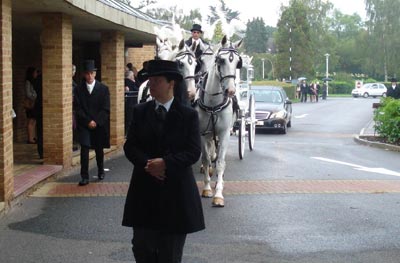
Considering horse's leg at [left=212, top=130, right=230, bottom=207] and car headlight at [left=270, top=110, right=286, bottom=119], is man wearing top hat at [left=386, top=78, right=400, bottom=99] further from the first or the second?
horse's leg at [left=212, top=130, right=230, bottom=207]

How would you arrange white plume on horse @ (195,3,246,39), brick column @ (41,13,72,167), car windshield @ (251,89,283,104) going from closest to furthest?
brick column @ (41,13,72,167), white plume on horse @ (195,3,246,39), car windshield @ (251,89,283,104)

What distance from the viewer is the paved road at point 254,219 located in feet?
23.7

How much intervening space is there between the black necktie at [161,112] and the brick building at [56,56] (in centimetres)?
442

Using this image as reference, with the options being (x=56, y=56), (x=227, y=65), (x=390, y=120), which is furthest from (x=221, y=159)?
(x=390, y=120)

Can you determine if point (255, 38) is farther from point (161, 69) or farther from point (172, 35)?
point (161, 69)

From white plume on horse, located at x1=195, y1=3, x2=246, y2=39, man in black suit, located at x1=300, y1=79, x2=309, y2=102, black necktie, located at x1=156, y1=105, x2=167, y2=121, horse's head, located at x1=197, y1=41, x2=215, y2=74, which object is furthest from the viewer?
man in black suit, located at x1=300, y1=79, x2=309, y2=102

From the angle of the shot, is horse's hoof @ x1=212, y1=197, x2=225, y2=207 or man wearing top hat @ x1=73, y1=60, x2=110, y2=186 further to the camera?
man wearing top hat @ x1=73, y1=60, x2=110, y2=186

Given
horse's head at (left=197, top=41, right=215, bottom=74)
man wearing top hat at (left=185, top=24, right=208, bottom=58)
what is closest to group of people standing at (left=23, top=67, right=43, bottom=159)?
man wearing top hat at (left=185, top=24, right=208, bottom=58)

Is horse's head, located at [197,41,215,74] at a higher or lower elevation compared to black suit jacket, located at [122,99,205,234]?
higher

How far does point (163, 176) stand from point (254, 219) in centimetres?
426

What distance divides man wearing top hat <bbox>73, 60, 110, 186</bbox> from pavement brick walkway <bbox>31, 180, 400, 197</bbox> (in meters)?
0.41

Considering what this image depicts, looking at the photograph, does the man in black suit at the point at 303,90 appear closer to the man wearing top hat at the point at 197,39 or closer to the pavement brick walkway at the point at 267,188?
the man wearing top hat at the point at 197,39

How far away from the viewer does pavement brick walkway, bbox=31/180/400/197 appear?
425 inches

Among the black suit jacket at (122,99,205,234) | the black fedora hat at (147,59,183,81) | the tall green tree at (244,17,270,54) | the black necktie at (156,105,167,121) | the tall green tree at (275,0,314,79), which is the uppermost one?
the tall green tree at (244,17,270,54)
